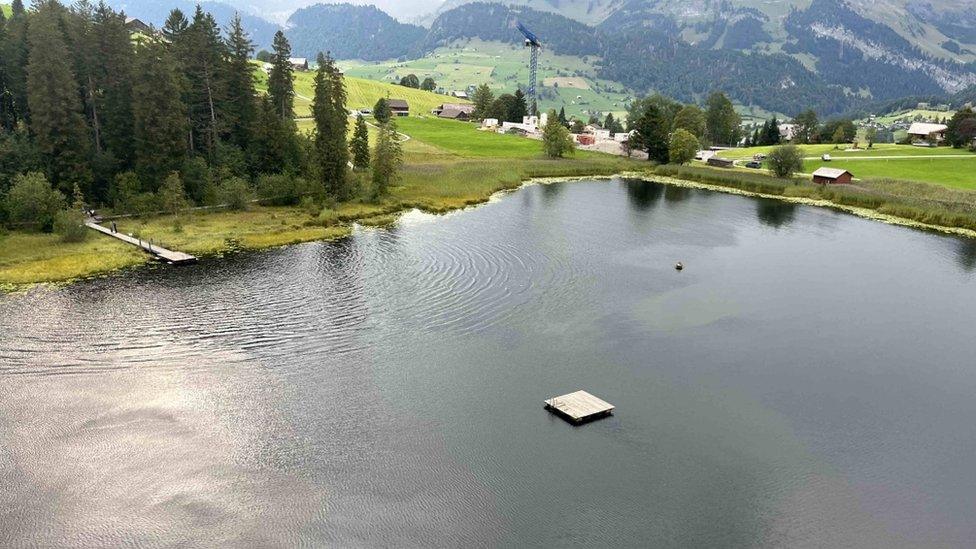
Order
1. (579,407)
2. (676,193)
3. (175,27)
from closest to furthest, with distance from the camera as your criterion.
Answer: (579,407), (175,27), (676,193)

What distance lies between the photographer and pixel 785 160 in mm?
114562

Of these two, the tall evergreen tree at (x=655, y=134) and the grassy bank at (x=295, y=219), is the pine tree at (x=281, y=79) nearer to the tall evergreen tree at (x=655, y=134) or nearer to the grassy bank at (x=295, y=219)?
the grassy bank at (x=295, y=219)

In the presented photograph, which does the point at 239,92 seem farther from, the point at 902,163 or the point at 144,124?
the point at 902,163

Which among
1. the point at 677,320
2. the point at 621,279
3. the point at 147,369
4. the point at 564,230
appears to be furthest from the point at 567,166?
the point at 147,369

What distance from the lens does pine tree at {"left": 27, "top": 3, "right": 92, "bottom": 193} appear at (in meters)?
Answer: 66.1

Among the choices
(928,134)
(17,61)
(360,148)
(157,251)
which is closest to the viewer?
(157,251)

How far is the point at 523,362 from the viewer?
40.5m

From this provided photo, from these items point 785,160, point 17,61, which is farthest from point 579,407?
point 785,160

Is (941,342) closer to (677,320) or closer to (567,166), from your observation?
(677,320)

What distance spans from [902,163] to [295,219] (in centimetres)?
12049

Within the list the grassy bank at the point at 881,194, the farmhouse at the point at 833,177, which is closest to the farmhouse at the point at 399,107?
the grassy bank at the point at 881,194

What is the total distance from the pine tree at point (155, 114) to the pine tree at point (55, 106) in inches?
222

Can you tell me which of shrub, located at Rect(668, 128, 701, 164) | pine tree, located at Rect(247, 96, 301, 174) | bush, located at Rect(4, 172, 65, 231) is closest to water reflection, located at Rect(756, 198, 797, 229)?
shrub, located at Rect(668, 128, 701, 164)

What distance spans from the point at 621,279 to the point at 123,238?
49569 mm
